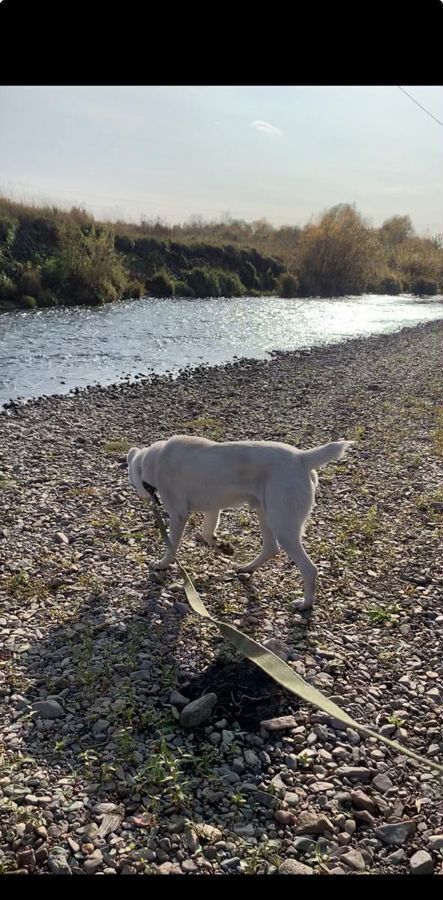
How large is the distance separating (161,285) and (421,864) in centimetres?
3772

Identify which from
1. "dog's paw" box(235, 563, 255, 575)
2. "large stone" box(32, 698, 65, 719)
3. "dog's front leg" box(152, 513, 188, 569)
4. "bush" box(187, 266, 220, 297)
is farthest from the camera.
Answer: "bush" box(187, 266, 220, 297)

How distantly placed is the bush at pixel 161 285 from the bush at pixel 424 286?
3184cm

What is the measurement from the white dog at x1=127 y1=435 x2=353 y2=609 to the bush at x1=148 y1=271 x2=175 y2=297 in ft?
108

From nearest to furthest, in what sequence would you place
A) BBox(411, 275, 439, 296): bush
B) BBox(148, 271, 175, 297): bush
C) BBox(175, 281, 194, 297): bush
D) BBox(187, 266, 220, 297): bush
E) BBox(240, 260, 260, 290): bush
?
1. BBox(148, 271, 175, 297): bush
2. BBox(175, 281, 194, 297): bush
3. BBox(187, 266, 220, 297): bush
4. BBox(240, 260, 260, 290): bush
5. BBox(411, 275, 439, 296): bush

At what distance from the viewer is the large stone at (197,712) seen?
4.31 m

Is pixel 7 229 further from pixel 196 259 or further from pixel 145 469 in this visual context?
pixel 145 469

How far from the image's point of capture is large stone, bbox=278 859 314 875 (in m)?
3.21

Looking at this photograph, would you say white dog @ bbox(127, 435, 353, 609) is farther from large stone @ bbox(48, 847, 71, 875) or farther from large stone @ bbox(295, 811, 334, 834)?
large stone @ bbox(48, 847, 71, 875)

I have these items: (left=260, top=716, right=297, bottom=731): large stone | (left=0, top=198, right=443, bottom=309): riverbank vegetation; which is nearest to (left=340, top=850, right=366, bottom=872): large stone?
(left=260, top=716, right=297, bottom=731): large stone

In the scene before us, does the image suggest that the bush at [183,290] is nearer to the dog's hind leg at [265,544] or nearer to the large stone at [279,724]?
the dog's hind leg at [265,544]

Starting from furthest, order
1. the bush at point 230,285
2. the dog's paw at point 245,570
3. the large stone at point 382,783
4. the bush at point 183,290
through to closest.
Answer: the bush at point 230,285 < the bush at point 183,290 < the dog's paw at point 245,570 < the large stone at point 382,783

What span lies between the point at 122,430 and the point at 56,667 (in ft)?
26.7

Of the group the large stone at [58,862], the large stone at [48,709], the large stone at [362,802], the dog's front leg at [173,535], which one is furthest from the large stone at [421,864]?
the dog's front leg at [173,535]
